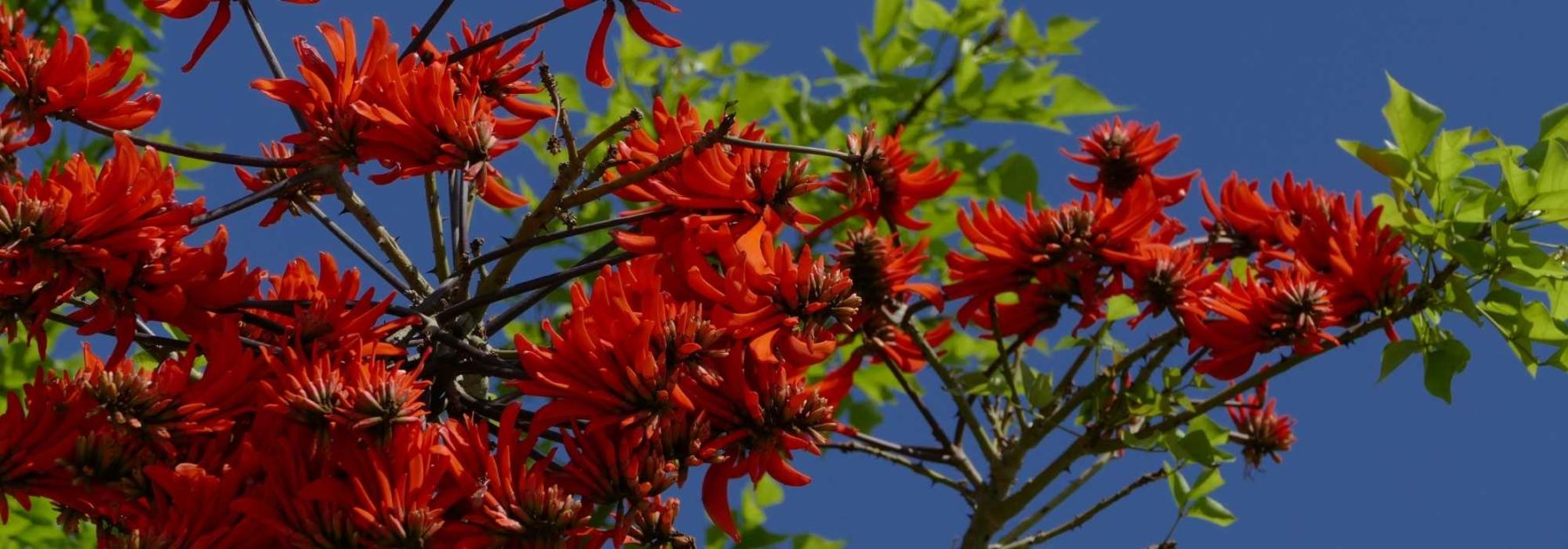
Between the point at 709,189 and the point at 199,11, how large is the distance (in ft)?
2.03

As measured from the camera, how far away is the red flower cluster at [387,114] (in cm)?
153

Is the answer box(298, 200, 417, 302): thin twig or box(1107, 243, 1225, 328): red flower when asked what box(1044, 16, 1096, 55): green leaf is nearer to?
box(1107, 243, 1225, 328): red flower

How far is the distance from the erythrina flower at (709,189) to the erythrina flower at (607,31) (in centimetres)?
9

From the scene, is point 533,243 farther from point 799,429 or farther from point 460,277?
point 799,429

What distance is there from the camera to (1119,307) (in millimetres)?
2014

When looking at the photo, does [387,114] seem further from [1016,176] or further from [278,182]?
[1016,176]

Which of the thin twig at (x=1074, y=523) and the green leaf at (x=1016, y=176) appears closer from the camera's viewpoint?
the thin twig at (x=1074, y=523)

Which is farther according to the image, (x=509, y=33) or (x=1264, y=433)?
(x=1264, y=433)

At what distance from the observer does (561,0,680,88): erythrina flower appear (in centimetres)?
170

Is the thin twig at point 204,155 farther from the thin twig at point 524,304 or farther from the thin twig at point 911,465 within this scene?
the thin twig at point 911,465

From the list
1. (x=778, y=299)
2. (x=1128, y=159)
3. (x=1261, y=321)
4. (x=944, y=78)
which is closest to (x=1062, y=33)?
(x=944, y=78)

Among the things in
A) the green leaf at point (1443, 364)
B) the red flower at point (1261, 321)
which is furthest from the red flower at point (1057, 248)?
the green leaf at point (1443, 364)

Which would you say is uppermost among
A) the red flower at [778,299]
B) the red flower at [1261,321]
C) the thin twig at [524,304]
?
the red flower at [1261,321]

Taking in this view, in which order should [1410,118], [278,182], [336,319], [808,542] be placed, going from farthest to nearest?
[808,542] < [1410,118] < [278,182] < [336,319]
